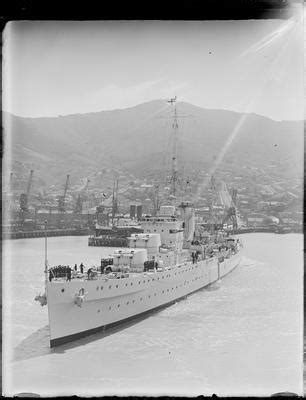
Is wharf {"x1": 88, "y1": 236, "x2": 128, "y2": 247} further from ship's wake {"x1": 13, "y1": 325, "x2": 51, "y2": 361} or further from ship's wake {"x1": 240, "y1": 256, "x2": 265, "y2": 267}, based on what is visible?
ship's wake {"x1": 13, "y1": 325, "x2": 51, "y2": 361}

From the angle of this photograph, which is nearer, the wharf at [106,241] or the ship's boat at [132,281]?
the ship's boat at [132,281]

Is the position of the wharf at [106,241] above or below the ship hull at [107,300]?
above

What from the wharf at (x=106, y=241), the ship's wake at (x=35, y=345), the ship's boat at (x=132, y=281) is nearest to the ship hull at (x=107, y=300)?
the ship's boat at (x=132, y=281)

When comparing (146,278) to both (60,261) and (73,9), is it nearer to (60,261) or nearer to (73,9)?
(60,261)

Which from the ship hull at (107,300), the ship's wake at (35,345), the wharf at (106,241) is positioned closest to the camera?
the ship's wake at (35,345)

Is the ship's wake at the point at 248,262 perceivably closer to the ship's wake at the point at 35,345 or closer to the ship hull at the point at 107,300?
the ship hull at the point at 107,300

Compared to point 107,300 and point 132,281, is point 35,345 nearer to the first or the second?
point 107,300

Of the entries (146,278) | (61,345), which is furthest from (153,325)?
(61,345)

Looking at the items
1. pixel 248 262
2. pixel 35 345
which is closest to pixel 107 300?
pixel 35 345

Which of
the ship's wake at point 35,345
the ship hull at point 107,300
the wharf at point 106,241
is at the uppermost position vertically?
the wharf at point 106,241

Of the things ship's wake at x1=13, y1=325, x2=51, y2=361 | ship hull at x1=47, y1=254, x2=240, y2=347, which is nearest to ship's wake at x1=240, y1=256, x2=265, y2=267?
ship hull at x1=47, y1=254, x2=240, y2=347
